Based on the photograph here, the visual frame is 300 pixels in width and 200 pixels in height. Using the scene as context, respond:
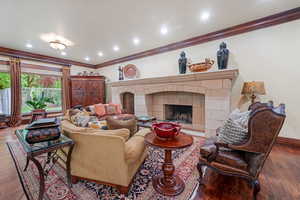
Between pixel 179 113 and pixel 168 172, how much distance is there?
129 inches

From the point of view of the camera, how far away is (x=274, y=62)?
2.85 metres

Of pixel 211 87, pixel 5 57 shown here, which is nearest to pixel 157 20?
pixel 211 87

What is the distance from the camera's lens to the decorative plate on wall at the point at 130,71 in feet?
17.4

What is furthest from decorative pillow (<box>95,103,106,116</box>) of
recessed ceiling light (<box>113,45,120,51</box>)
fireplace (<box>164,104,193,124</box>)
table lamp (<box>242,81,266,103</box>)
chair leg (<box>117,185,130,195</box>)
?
table lamp (<box>242,81,266,103</box>)

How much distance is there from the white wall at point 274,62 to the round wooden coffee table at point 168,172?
2682 mm

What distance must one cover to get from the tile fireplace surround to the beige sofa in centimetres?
251

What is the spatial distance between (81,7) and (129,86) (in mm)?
2986

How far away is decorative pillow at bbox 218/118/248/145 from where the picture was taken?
1.36m

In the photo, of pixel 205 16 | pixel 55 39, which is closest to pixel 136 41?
pixel 205 16

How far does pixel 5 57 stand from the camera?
435cm

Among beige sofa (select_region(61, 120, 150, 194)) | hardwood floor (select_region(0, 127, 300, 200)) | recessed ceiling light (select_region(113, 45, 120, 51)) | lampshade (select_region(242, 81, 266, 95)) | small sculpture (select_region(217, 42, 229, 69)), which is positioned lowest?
hardwood floor (select_region(0, 127, 300, 200))

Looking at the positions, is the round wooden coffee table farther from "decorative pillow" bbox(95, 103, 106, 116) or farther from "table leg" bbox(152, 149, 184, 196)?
"decorative pillow" bbox(95, 103, 106, 116)

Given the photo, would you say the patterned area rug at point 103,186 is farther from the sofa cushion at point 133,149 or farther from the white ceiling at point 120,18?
the white ceiling at point 120,18

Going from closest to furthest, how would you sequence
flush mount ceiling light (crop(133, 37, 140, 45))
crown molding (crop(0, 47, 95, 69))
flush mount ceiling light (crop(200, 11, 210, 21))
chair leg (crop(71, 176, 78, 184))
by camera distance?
chair leg (crop(71, 176, 78, 184))
flush mount ceiling light (crop(200, 11, 210, 21))
flush mount ceiling light (crop(133, 37, 140, 45))
crown molding (crop(0, 47, 95, 69))
